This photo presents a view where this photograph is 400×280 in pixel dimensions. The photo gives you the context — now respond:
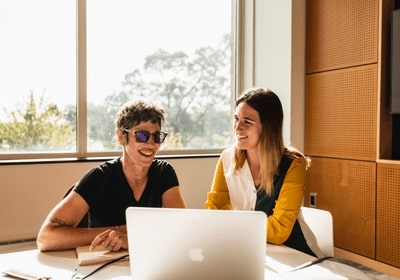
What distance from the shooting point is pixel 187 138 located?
13.2ft

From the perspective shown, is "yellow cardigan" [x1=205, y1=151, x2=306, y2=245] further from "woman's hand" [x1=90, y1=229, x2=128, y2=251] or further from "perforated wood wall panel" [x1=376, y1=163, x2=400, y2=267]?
"perforated wood wall panel" [x1=376, y1=163, x2=400, y2=267]

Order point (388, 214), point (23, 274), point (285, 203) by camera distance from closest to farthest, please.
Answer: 1. point (23, 274)
2. point (285, 203)
3. point (388, 214)

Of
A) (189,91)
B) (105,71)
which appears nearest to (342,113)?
(189,91)

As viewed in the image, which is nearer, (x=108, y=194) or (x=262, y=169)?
(x=108, y=194)

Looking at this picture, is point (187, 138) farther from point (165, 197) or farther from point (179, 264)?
point (179, 264)

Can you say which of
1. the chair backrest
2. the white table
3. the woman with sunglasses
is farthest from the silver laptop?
the chair backrest

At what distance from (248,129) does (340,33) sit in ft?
6.16

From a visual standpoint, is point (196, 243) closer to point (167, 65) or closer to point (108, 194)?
point (108, 194)

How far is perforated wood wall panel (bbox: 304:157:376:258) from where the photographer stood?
3133mm

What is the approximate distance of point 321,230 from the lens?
5.98ft

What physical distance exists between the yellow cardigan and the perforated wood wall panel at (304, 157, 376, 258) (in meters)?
1.52

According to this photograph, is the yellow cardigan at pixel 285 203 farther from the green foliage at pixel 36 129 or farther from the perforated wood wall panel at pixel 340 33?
the green foliage at pixel 36 129

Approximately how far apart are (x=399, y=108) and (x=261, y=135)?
143 cm

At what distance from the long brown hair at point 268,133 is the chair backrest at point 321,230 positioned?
244 mm
